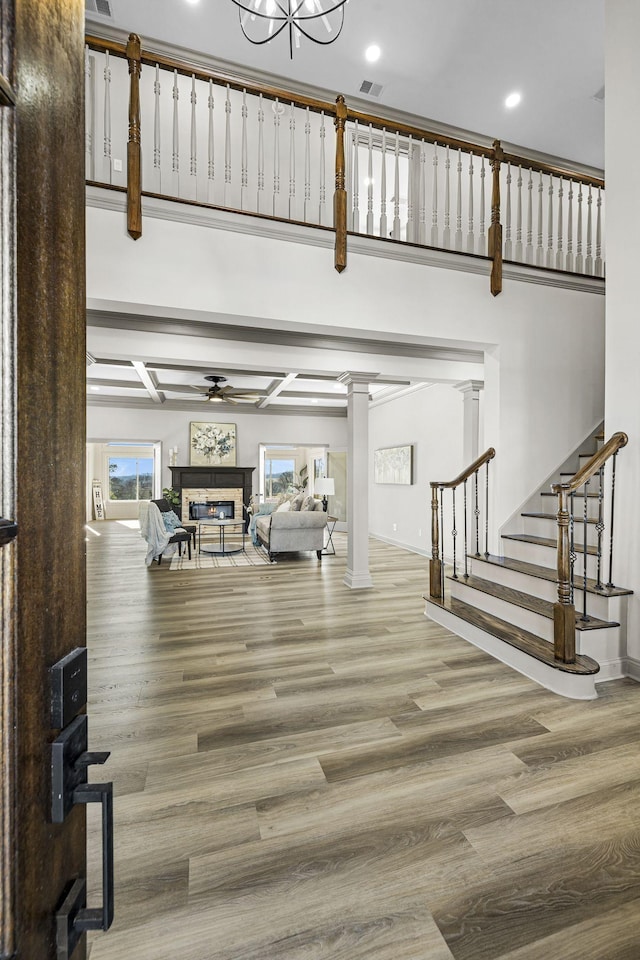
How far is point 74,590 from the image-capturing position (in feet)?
1.86

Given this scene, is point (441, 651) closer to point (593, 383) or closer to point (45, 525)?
point (593, 383)

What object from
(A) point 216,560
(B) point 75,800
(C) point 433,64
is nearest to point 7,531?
(B) point 75,800

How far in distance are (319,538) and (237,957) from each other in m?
6.12

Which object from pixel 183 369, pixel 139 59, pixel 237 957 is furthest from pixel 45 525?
pixel 183 369

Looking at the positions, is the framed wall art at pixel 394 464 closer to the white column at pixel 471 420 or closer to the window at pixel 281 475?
the white column at pixel 471 420

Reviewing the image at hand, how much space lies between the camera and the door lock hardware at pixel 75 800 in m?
0.47

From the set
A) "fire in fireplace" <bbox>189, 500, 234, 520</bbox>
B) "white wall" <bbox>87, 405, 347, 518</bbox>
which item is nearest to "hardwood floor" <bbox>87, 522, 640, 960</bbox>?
"fire in fireplace" <bbox>189, 500, 234, 520</bbox>

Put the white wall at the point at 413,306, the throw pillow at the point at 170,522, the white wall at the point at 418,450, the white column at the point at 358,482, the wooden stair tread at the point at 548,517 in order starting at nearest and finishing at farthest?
the white wall at the point at 413,306, the wooden stair tread at the point at 548,517, the white column at the point at 358,482, the white wall at the point at 418,450, the throw pillow at the point at 170,522

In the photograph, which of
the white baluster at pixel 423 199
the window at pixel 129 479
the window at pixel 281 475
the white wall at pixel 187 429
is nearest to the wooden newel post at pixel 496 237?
the white baluster at pixel 423 199

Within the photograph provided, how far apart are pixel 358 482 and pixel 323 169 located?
122 inches

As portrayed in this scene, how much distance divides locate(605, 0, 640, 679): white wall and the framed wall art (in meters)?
5.01

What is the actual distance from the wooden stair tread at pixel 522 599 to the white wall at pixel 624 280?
292mm

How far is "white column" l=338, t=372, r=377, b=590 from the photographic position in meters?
5.36

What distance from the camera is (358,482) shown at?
5.37 metres
